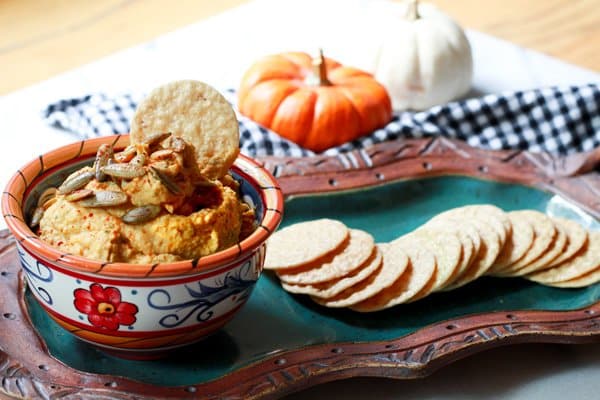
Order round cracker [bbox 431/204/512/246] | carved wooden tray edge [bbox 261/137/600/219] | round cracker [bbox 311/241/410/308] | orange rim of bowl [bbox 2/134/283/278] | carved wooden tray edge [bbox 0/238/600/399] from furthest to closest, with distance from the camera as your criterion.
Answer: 1. carved wooden tray edge [bbox 261/137/600/219]
2. round cracker [bbox 431/204/512/246]
3. round cracker [bbox 311/241/410/308]
4. carved wooden tray edge [bbox 0/238/600/399]
5. orange rim of bowl [bbox 2/134/283/278]

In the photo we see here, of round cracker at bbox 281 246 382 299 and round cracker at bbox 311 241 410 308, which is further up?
round cracker at bbox 281 246 382 299

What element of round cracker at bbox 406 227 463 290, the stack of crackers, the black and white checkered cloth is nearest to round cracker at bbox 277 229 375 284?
the stack of crackers

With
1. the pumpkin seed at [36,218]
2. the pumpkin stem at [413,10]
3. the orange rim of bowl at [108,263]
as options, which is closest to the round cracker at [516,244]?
the orange rim of bowl at [108,263]

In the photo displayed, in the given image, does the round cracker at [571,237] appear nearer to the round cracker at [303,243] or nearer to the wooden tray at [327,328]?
the wooden tray at [327,328]

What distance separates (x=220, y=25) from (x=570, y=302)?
99.7 inches

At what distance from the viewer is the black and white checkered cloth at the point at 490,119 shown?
10.6ft

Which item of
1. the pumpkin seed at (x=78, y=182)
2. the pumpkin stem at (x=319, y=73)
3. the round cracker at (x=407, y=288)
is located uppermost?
the pumpkin seed at (x=78, y=182)

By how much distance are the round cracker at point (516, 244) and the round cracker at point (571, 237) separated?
3.5 inches

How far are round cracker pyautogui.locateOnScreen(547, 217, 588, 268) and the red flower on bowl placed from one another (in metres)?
1.19

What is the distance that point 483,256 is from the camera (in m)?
2.38

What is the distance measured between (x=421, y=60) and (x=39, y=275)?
199cm

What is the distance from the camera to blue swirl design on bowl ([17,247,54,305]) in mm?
1887

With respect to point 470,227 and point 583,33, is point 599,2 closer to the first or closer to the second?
point 583,33

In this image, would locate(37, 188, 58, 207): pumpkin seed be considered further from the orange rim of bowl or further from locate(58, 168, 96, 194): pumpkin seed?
locate(58, 168, 96, 194): pumpkin seed
